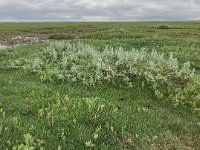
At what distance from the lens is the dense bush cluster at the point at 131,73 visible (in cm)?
1457

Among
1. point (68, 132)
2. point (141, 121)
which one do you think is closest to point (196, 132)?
point (141, 121)

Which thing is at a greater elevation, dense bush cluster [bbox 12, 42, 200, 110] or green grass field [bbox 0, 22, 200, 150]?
dense bush cluster [bbox 12, 42, 200, 110]

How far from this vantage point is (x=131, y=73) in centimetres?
1557

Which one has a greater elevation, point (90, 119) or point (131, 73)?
point (131, 73)

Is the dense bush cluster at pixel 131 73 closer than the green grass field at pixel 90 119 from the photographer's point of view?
No

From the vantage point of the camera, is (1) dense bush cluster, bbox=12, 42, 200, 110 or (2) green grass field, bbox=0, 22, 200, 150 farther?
(1) dense bush cluster, bbox=12, 42, 200, 110

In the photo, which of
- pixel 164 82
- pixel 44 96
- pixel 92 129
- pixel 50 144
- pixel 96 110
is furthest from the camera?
pixel 164 82

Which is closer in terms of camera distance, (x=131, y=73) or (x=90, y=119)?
(x=90, y=119)

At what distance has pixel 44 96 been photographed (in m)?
13.8

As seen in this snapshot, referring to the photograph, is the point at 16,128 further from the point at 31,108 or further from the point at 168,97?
the point at 168,97

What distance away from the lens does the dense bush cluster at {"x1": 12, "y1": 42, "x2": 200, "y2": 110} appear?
47.8 ft

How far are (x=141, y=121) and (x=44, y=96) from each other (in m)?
3.59

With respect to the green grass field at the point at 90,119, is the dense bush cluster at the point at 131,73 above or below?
above

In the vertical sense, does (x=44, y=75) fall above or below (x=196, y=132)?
above
